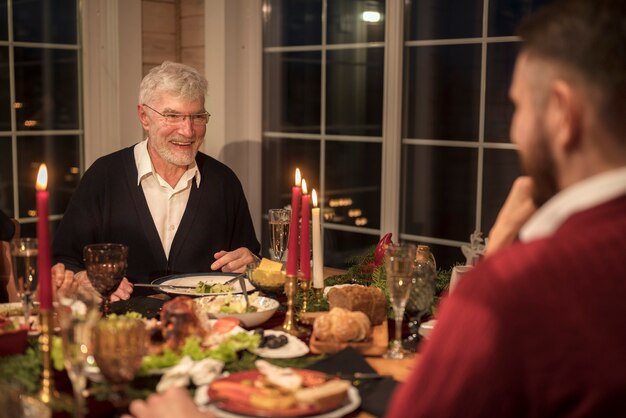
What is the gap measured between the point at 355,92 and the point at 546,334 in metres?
2.88

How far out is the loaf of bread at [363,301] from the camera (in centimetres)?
190

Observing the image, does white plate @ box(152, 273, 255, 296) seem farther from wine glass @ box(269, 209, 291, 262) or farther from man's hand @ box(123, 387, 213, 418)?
man's hand @ box(123, 387, 213, 418)

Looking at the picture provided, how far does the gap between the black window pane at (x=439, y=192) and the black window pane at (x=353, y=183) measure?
0.14m

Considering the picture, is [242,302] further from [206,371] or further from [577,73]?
[577,73]

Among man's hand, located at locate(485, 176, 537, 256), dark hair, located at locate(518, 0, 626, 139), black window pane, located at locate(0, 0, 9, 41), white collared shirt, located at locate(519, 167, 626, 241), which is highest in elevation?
black window pane, located at locate(0, 0, 9, 41)

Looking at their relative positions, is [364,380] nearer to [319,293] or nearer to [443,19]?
[319,293]

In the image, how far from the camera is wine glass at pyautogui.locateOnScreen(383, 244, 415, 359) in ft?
5.68

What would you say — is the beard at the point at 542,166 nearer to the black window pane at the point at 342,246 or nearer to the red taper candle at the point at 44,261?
the red taper candle at the point at 44,261

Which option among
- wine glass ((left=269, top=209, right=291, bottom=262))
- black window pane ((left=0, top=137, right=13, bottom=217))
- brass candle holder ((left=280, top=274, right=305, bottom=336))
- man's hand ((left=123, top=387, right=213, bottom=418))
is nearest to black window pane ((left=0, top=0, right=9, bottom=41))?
black window pane ((left=0, top=137, right=13, bottom=217))

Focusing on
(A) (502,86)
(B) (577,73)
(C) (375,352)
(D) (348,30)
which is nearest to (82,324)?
(C) (375,352)

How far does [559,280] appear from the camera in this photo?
95 centimetres

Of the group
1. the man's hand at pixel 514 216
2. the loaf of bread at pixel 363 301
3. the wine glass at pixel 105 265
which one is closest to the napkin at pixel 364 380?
the loaf of bread at pixel 363 301

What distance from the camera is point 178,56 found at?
4.08 metres

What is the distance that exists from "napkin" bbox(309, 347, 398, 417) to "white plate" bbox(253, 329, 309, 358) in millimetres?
93
